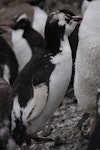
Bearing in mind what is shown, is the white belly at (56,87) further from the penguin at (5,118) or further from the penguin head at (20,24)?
the penguin head at (20,24)

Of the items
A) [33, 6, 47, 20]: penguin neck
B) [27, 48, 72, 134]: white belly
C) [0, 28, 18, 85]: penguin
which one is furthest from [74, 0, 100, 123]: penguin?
[33, 6, 47, 20]: penguin neck

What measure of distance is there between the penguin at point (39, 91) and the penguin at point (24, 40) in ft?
12.1

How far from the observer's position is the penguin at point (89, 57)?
6.44 m

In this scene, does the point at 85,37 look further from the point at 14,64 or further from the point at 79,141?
the point at 14,64

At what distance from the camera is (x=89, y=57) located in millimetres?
6473

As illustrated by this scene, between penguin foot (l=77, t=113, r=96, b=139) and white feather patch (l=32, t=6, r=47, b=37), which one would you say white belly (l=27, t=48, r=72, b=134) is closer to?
penguin foot (l=77, t=113, r=96, b=139)

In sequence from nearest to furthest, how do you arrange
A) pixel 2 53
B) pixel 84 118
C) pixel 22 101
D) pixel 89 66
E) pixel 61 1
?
pixel 89 66 < pixel 22 101 < pixel 84 118 < pixel 2 53 < pixel 61 1

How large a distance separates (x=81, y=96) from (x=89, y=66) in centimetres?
36

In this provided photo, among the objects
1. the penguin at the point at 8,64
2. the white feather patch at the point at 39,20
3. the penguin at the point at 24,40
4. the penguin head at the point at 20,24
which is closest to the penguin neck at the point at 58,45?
the penguin at the point at 8,64

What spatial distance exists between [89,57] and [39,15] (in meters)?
6.58

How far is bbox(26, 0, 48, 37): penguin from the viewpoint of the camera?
12.5 m

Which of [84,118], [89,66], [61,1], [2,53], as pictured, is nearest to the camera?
[89,66]

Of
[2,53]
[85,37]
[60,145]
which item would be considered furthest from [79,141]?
[2,53]

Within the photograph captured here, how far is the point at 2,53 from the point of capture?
10.4 metres
